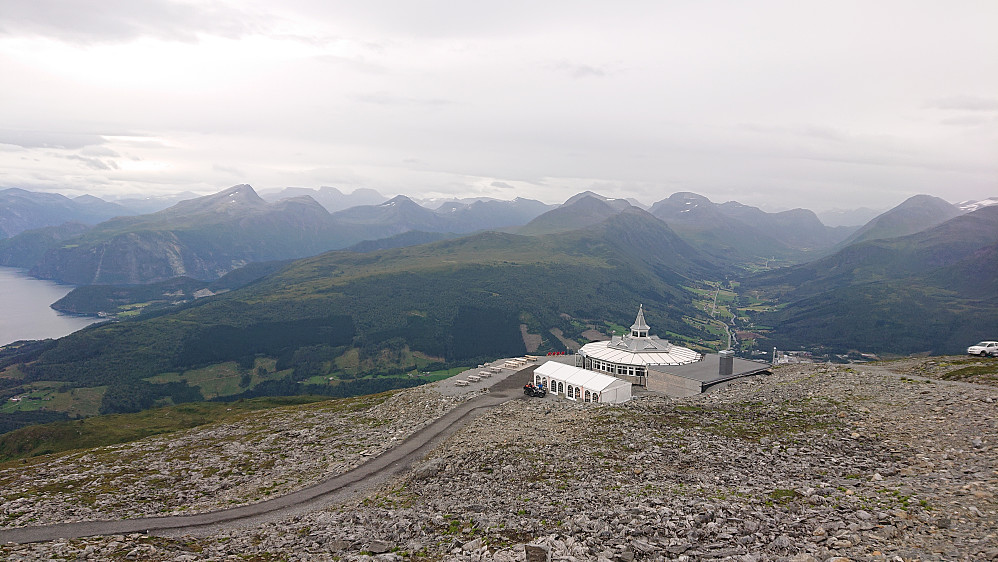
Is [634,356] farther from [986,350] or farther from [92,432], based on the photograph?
[92,432]

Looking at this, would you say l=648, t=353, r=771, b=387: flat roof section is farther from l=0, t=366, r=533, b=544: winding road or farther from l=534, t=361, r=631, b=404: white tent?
l=0, t=366, r=533, b=544: winding road

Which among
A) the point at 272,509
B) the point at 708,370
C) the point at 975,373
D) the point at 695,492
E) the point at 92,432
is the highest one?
the point at 975,373

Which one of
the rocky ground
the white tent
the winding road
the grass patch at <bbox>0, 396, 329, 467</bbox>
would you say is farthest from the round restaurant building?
the grass patch at <bbox>0, 396, 329, 467</bbox>

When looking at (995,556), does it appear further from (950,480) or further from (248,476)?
(248,476)

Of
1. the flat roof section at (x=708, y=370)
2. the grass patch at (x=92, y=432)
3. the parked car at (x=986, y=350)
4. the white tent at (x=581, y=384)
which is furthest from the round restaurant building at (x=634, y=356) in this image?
the grass patch at (x=92, y=432)

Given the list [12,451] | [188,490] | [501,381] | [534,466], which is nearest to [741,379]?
[501,381]

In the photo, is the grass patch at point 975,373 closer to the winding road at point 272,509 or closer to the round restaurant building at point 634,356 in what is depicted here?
the round restaurant building at point 634,356

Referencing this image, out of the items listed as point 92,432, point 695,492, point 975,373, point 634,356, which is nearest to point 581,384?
point 634,356
